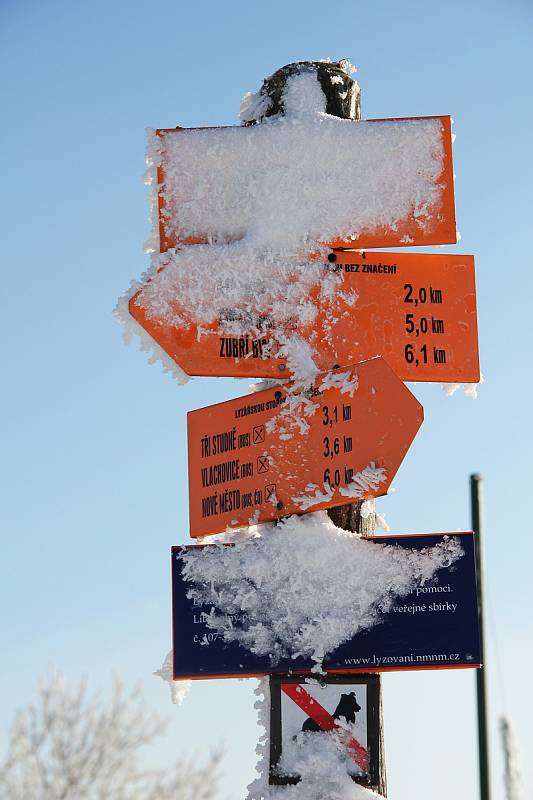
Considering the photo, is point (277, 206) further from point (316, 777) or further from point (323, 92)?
point (316, 777)

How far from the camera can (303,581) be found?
9.63 feet

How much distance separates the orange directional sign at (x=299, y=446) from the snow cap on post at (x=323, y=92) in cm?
83

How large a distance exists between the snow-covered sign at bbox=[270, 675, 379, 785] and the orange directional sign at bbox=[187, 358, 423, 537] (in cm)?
42

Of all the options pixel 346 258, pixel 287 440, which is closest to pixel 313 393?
pixel 287 440

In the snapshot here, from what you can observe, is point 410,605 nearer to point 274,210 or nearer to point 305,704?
point 305,704

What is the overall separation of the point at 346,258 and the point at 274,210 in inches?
9.2

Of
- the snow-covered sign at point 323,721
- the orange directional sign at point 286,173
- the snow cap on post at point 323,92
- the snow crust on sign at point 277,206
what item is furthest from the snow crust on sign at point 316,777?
the snow cap on post at point 323,92

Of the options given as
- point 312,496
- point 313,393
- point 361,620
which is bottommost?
point 361,620

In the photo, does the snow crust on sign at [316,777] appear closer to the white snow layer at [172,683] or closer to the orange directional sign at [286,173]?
the white snow layer at [172,683]

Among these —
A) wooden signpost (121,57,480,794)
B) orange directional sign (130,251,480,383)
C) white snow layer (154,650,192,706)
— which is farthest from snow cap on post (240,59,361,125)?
white snow layer (154,650,192,706)

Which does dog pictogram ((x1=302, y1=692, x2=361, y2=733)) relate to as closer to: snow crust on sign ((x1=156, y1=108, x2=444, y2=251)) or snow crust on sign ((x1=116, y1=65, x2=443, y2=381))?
snow crust on sign ((x1=116, y1=65, x2=443, y2=381))

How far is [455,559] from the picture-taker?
2879 millimetres

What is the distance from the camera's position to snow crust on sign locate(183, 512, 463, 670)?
113 inches

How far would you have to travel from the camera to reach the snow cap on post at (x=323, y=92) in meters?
3.38
